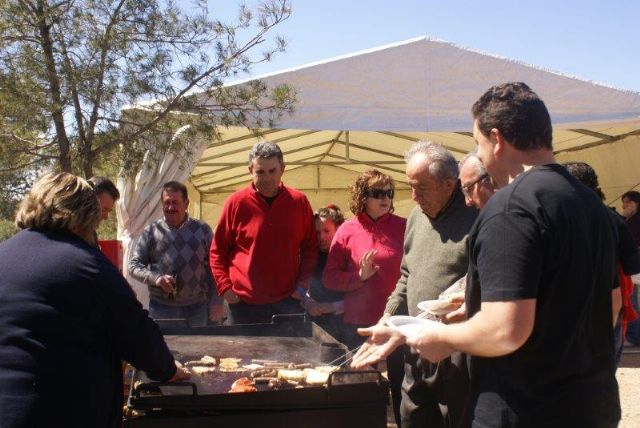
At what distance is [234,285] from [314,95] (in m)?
3.25

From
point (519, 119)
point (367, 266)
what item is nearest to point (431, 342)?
point (519, 119)

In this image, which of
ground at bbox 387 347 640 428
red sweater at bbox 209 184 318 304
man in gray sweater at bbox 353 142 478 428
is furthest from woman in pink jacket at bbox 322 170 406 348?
ground at bbox 387 347 640 428

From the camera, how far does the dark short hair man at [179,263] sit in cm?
559

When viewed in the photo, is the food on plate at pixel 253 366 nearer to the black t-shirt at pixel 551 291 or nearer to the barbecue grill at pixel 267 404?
the barbecue grill at pixel 267 404

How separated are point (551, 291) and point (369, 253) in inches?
107

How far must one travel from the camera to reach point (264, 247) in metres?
4.69

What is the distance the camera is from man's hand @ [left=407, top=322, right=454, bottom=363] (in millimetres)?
1990

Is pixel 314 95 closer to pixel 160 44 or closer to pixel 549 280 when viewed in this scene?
pixel 160 44

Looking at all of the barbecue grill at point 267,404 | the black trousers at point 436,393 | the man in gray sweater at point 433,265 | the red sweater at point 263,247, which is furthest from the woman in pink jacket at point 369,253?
the barbecue grill at point 267,404

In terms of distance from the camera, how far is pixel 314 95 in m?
7.55

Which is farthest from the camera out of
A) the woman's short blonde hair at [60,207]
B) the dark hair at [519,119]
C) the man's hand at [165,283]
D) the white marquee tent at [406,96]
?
the white marquee tent at [406,96]

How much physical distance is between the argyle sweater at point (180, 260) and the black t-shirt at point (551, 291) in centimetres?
389

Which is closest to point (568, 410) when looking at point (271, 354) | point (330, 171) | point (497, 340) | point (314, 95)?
point (497, 340)

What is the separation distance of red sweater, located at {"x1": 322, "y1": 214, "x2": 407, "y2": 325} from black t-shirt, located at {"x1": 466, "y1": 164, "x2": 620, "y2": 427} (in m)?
2.68
